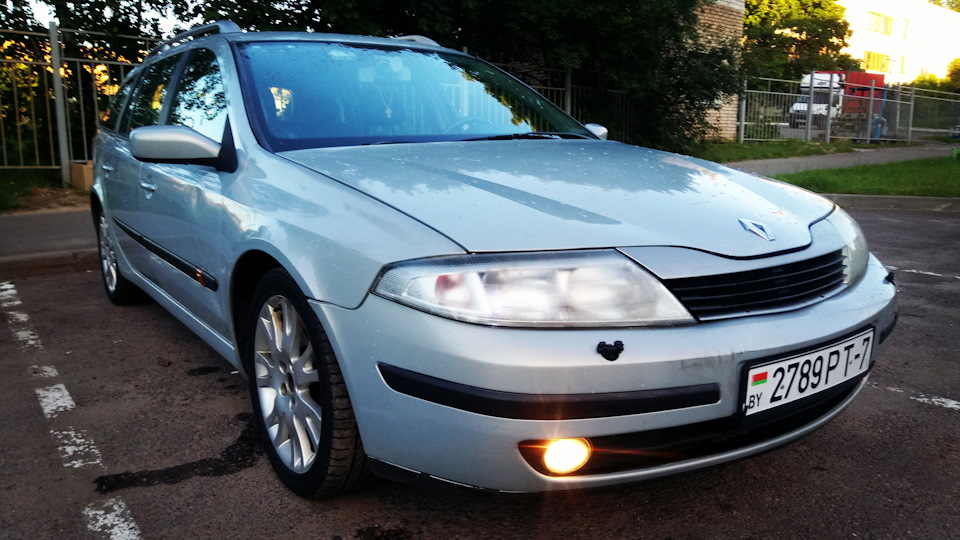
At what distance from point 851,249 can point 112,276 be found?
13.0 feet

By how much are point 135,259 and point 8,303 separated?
61.3 inches

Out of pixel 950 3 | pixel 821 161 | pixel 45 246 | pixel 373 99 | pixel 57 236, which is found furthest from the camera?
pixel 950 3

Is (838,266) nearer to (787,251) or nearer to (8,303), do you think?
(787,251)

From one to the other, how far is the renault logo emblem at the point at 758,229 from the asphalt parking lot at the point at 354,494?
0.66 metres

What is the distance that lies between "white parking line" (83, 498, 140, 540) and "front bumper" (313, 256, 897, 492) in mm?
744

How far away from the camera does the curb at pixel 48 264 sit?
5414mm

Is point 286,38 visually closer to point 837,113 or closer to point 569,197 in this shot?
point 569,197

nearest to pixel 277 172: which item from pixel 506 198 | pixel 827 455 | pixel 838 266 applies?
pixel 506 198

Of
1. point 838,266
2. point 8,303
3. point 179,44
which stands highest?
point 179,44

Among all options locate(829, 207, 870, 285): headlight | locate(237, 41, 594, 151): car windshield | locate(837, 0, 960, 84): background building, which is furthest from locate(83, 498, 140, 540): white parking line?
locate(837, 0, 960, 84): background building

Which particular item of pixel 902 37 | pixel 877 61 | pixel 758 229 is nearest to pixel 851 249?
pixel 758 229

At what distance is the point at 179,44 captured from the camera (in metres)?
3.78

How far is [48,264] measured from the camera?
5.57m

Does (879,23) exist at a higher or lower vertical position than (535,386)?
higher
